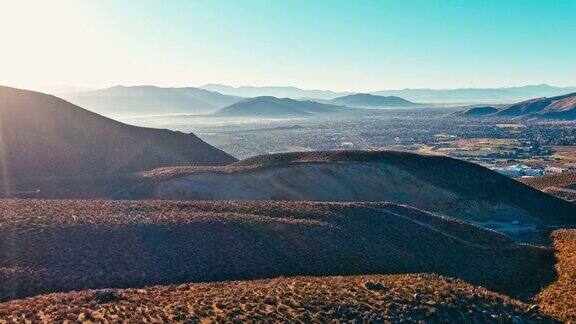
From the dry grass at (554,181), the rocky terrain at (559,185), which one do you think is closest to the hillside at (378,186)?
the rocky terrain at (559,185)

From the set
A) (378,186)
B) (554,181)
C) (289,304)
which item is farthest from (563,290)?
(554,181)

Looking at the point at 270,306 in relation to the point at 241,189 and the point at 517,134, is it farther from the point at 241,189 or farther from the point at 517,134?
the point at 517,134

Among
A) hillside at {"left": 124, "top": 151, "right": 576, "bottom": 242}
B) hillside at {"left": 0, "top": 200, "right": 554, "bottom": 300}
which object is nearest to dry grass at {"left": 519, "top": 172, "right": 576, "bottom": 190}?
hillside at {"left": 124, "top": 151, "right": 576, "bottom": 242}

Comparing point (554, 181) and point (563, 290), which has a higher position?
point (563, 290)

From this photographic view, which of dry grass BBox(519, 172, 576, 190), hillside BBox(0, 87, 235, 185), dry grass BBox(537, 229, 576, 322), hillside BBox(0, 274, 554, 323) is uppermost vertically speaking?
hillside BBox(0, 87, 235, 185)

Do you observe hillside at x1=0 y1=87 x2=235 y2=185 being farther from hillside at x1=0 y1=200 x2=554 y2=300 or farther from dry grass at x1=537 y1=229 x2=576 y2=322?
dry grass at x1=537 y1=229 x2=576 y2=322

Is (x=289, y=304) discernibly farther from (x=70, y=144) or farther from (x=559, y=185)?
(x=559, y=185)

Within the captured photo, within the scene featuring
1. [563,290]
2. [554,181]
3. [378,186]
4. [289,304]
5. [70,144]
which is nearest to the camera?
[289,304]
